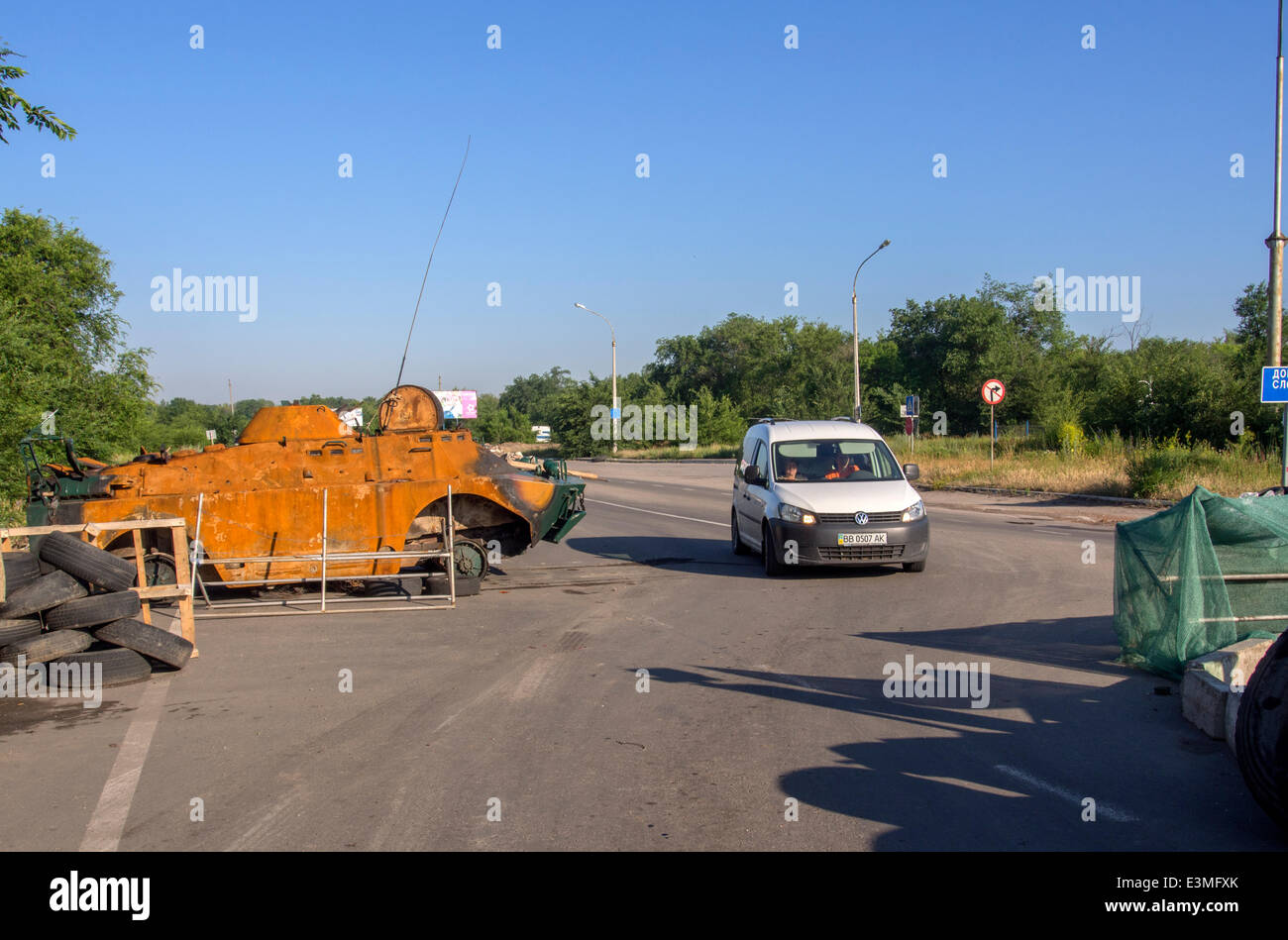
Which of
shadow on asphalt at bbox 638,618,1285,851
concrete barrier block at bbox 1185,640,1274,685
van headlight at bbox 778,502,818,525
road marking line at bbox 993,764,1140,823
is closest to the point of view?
shadow on asphalt at bbox 638,618,1285,851

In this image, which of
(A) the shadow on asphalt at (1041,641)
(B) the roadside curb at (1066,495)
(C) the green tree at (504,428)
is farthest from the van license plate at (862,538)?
(C) the green tree at (504,428)

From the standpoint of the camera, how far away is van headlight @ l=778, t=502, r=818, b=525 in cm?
1155

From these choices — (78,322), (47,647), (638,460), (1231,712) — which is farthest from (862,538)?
(638,460)

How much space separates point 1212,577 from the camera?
21.5 feet

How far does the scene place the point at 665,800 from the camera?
4719 millimetres

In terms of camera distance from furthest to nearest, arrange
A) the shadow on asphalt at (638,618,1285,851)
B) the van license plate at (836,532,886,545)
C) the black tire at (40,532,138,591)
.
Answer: the van license plate at (836,532,886,545) → the black tire at (40,532,138,591) → the shadow on asphalt at (638,618,1285,851)

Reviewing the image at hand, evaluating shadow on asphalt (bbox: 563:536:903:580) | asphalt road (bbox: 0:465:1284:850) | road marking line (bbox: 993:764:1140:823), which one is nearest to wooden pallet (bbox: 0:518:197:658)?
asphalt road (bbox: 0:465:1284:850)

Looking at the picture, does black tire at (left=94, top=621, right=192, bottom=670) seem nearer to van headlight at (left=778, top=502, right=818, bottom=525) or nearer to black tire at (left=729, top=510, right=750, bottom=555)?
van headlight at (left=778, top=502, right=818, bottom=525)

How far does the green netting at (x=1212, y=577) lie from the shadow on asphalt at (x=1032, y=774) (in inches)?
16.5

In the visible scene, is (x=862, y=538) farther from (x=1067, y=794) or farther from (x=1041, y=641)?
(x=1067, y=794)

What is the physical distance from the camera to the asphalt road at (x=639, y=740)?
438cm

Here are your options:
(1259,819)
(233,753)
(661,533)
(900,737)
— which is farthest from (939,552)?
(233,753)

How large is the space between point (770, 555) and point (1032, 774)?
721cm
